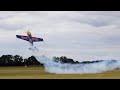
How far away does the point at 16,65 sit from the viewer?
849cm

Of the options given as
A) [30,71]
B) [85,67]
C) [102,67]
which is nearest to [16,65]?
[30,71]

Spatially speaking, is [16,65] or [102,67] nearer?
[16,65]
